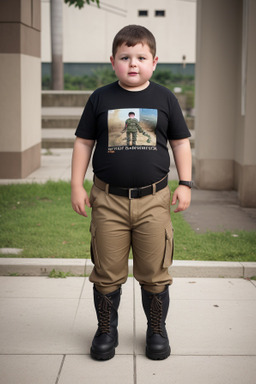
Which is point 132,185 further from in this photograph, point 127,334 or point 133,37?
point 127,334

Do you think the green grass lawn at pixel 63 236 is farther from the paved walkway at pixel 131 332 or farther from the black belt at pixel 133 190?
the black belt at pixel 133 190

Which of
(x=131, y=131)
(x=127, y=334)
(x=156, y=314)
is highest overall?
(x=131, y=131)

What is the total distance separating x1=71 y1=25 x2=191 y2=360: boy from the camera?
10.7ft

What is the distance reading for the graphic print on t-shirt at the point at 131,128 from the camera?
3244mm

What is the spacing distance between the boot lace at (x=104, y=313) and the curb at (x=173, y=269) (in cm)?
154

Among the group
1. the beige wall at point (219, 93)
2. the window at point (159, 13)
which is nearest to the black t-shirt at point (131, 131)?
the beige wall at point (219, 93)

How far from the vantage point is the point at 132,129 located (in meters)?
3.24

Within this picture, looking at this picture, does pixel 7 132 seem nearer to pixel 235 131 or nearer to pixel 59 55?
pixel 235 131

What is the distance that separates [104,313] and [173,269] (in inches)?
65.2

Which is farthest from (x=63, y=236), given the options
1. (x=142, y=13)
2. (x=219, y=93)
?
(x=142, y=13)

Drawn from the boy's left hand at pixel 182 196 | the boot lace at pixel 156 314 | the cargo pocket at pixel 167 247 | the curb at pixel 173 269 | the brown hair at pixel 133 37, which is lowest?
the curb at pixel 173 269

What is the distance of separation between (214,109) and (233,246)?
377cm

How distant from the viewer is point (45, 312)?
13.9ft

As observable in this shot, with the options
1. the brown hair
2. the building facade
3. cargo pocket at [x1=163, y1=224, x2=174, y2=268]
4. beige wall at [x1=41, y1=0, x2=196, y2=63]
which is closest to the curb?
cargo pocket at [x1=163, y1=224, x2=174, y2=268]
